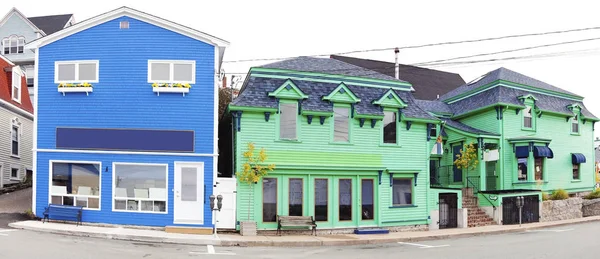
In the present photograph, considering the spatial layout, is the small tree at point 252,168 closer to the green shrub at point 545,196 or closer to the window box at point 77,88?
the window box at point 77,88

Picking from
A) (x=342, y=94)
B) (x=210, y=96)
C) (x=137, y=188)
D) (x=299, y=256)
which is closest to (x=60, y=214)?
(x=137, y=188)

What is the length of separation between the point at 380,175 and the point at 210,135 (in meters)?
7.27

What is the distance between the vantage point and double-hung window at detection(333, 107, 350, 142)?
→ 21719 millimetres

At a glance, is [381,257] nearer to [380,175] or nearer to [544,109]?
[380,175]

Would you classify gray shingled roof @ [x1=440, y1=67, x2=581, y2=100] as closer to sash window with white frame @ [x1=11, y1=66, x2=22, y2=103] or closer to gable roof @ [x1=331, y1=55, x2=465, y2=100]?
gable roof @ [x1=331, y1=55, x2=465, y2=100]

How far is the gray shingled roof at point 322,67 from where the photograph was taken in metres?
22.6

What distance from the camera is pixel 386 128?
22.6 m

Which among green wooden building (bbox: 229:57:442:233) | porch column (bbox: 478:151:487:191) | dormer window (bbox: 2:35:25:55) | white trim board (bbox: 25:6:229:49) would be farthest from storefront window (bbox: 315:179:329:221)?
dormer window (bbox: 2:35:25:55)

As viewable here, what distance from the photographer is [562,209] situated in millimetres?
27734

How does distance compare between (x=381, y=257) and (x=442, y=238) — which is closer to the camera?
(x=381, y=257)

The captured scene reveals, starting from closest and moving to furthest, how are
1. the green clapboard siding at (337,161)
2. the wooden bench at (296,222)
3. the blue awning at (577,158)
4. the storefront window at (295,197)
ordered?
the wooden bench at (296,222) < the green clapboard siding at (337,161) < the storefront window at (295,197) < the blue awning at (577,158)

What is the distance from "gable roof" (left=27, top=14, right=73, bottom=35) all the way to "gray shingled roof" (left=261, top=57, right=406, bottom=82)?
33.1 m

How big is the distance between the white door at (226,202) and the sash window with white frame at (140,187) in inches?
77.7

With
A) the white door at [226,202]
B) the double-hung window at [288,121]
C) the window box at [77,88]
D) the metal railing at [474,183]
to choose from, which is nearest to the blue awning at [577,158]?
the metal railing at [474,183]
